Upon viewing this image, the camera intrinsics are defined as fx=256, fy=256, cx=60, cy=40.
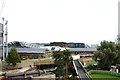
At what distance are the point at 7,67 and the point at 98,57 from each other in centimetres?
707

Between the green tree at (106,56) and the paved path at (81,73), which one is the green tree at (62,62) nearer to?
the paved path at (81,73)

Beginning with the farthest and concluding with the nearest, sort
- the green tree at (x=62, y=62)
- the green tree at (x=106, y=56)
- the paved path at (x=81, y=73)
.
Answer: the green tree at (x=106, y=56) → the green tree at (x=62, y=62) → the paved path at (x=81, y=73)

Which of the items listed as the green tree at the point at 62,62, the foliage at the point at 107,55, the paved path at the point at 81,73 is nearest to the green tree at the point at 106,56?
the foliage at the point at 107,55

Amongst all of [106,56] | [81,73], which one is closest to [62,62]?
[81,73]

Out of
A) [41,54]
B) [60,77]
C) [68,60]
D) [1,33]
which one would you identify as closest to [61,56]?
[68,60]

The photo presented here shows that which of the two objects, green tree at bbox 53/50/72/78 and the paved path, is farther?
green tree at bbox 53/50/72/78

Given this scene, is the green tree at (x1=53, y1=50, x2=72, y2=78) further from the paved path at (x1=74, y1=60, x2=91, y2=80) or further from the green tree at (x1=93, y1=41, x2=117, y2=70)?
the green tree at (x1=93, y1=41, x2=117, y2=70)

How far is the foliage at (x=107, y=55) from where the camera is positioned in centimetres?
1719

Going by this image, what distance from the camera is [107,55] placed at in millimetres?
17234

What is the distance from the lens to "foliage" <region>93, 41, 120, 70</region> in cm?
1719

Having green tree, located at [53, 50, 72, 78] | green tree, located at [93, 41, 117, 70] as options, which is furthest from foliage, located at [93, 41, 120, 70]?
green tree, located at [53, 50, 72, 78]

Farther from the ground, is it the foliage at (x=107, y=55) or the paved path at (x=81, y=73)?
the foliage at (x=107, y=55)

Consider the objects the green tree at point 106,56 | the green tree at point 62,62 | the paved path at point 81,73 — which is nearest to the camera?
the paved path at point 81,73

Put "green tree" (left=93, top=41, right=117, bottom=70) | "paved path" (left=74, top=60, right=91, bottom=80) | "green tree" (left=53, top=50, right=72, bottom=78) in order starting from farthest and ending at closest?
"green tree" (left=93, top=41, right=117, bottom=70) < "green tree" (left=53, top=50, right=72, bottom=78) < "paved path" (left=74, top=60, right=91, bottom=80)
